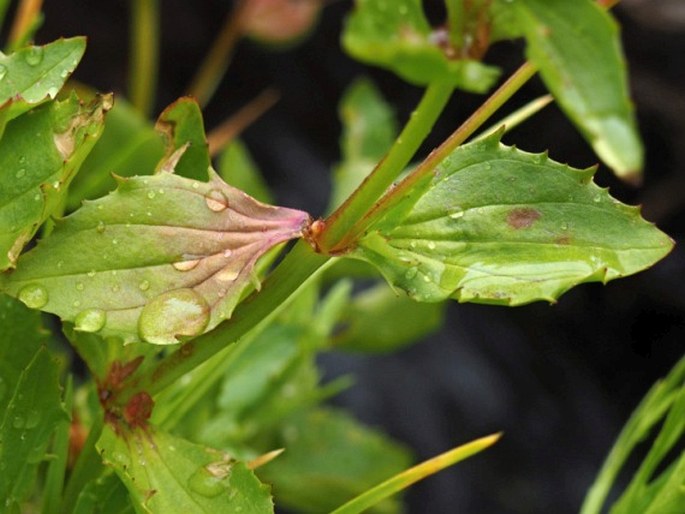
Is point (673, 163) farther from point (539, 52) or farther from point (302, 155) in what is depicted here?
point (539, 52)

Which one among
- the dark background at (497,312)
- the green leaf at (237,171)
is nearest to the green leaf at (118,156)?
the green leaf at (237,171)

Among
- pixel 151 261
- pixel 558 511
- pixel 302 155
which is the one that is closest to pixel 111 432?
pixel 151 261

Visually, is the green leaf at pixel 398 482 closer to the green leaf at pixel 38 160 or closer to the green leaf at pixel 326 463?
the green leaf at pixel 38 160

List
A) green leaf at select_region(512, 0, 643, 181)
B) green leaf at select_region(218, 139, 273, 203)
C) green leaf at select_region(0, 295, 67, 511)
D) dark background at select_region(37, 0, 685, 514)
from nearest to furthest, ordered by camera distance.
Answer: green leaf at select_region(512, 0, 643, 181) < green leaf at select_region(0, 295, 67, 511) < green leaf at select_region(218, 139, 273, 203) < dark background at select_region(37, 0, 685, 514)

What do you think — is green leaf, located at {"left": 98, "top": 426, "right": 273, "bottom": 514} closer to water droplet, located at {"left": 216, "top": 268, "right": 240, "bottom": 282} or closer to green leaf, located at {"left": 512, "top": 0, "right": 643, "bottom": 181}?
water droplet, located at {"left": 216, "top": 268, "right": 240, "bottom": 282}

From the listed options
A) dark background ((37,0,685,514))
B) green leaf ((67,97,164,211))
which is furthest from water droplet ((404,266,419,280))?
dark background ((37,0,685,514))

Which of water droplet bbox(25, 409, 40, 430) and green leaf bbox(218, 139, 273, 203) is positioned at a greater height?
water droplet bbox(25, 409, 40, 430)
